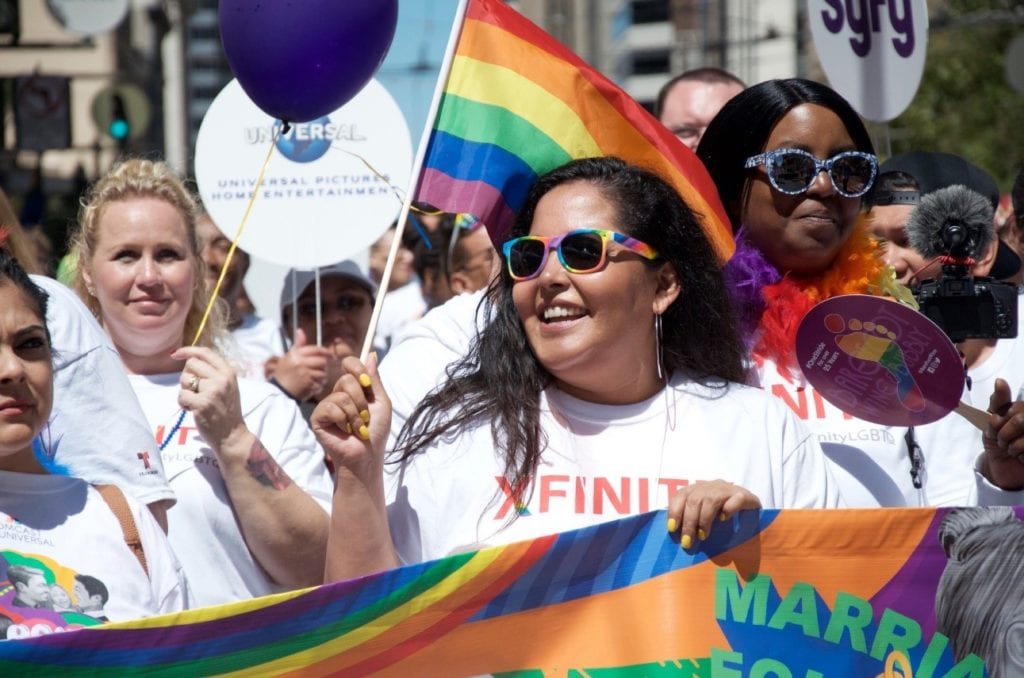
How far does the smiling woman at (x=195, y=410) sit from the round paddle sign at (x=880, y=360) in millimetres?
1270

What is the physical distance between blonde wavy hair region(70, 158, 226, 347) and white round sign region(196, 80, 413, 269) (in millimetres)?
852

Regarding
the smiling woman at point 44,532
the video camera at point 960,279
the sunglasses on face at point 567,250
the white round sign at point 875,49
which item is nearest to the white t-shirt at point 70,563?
the smiling woman at point 44,532

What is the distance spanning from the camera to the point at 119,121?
536 inches

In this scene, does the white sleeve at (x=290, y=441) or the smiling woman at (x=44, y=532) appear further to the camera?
the white sleeve at (x=290, y=441)

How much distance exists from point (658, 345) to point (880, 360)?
469 millimetres

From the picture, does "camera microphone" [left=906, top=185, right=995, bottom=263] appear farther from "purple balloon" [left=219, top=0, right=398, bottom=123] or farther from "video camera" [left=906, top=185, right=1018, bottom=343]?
"purple balloon" [left=219, top=0, right=398, bottom=123]

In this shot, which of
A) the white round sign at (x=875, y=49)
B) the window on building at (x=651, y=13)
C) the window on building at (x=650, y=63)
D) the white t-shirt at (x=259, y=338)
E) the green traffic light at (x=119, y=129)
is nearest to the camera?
the white round sign at (x=875, y=49)

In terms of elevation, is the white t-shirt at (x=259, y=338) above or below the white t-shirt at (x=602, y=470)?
below

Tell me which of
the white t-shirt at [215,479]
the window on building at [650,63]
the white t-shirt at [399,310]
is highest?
the white t-shirt at [215,479]

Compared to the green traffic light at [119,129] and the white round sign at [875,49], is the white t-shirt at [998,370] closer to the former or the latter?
the white round sign at [875,49]

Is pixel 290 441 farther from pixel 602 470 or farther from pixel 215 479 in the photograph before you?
pixel 602 470

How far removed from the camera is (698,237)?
3344mm

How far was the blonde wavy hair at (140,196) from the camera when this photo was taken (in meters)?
4.11

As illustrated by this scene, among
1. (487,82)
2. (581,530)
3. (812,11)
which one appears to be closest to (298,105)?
(487,82)
